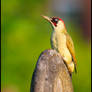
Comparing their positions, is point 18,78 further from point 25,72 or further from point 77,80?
point 77,80

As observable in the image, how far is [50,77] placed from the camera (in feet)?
19.5

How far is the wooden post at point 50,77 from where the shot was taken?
593 cm

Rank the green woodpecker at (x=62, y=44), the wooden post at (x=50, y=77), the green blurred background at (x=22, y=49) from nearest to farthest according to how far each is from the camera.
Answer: the wooden post at (x=50, y=77) < the green woodpecker at (x=62, y=44) < the green blurred background at (x=22, y=49)

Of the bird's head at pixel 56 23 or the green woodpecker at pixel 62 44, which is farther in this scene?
the bird's head at pixel 56 23

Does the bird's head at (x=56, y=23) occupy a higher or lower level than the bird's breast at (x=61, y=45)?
higher

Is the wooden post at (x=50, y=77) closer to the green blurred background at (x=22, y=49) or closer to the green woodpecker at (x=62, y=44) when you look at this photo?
the green woodpecker at (x=62, y=44)

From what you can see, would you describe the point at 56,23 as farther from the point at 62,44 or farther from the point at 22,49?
the point at 22,49

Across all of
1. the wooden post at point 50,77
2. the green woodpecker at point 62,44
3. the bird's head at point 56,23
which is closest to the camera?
the wooden post at point 50,77

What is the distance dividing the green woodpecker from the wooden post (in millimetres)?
1108

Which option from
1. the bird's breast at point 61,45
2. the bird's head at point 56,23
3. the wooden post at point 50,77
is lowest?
the wooden post at point 50,77

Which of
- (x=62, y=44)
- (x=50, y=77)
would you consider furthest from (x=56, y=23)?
(x=50, y=77)

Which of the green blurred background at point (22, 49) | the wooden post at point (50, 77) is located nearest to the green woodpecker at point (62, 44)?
the wooden post at point (50, 77)

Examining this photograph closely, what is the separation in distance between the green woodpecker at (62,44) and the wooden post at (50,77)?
3.64 feet

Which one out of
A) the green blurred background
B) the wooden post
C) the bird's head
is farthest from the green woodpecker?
the green blurred background
